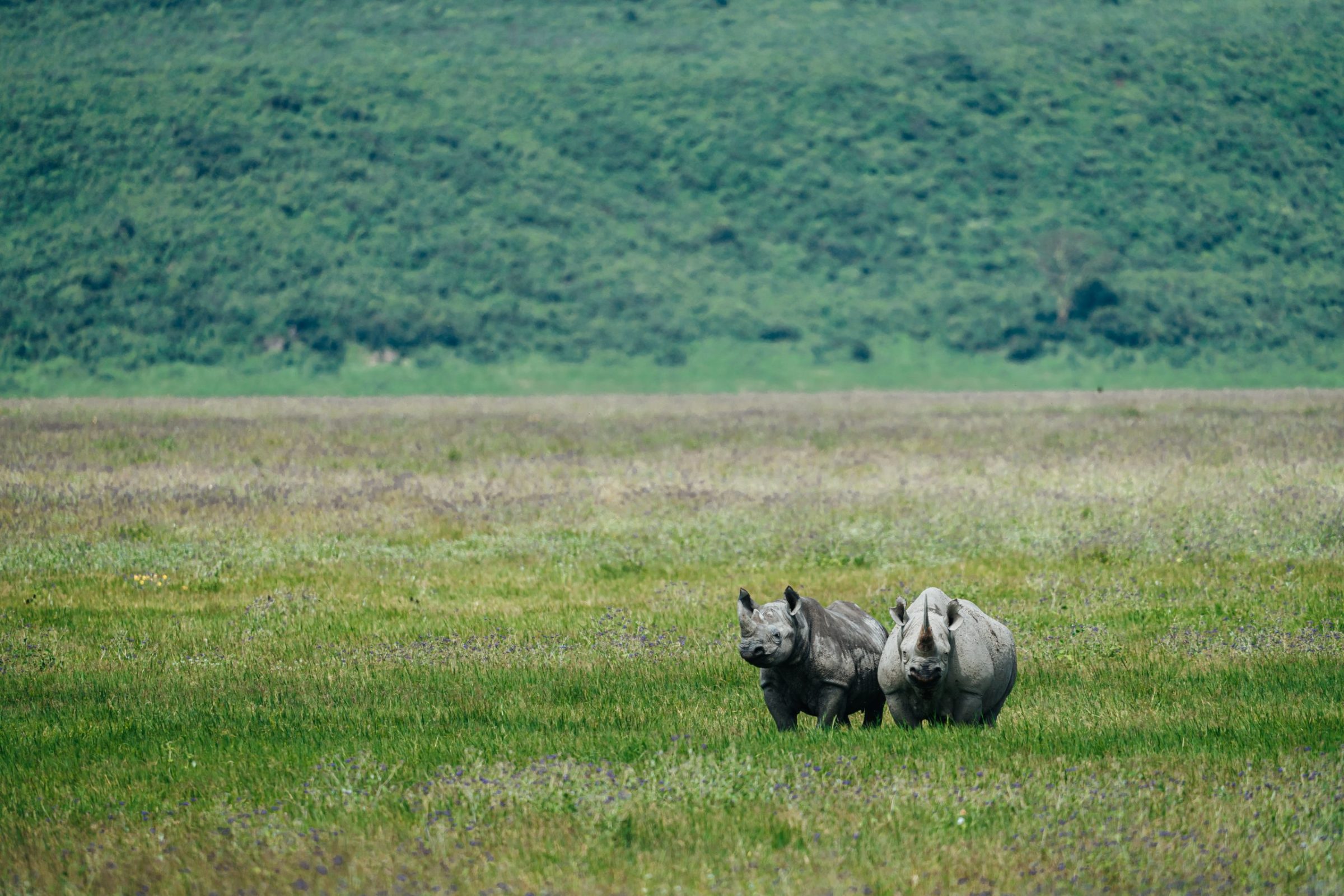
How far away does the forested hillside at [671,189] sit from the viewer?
102 meters

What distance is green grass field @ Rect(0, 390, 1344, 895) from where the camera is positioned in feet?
22.8

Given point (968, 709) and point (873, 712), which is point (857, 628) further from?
point (968, 709)

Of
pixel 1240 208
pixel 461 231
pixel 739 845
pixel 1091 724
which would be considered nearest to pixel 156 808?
pixel 739 845

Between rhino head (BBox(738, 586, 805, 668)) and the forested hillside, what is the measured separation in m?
90.3

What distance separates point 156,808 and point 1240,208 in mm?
116719

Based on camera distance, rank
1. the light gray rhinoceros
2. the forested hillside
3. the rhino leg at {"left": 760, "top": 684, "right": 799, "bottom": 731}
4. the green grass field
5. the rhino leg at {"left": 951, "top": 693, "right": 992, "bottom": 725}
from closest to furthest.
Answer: the green grass field, the light gray rhinoceros, the rhino leg at {"left": 951, "top": 693, "right": 992, "bottom": 725}, the rhino leg at {"left": 760, "top": 684, "right": 799, "bottom": 731}, the forested hillside

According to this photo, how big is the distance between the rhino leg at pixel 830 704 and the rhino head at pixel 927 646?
1.95ft

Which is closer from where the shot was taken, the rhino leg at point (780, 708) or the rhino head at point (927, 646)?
the rhino head at point (927, 646)

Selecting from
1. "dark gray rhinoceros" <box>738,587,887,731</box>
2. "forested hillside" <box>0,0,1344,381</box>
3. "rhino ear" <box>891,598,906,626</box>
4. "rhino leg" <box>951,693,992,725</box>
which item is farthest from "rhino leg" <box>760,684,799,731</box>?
"forested hillside" <box>0,0,1344,381</box>

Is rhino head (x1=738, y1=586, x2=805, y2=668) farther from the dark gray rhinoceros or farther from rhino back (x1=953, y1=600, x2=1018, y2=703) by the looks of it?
rhino back (x1=953, y1=600, x2=1018, y2=703)

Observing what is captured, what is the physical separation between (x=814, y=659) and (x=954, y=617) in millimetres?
933

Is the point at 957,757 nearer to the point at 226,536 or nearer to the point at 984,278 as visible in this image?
the point at 226,536

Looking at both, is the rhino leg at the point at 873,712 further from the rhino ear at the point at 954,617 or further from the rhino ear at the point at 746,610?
the rhino ear at the point at 746,610

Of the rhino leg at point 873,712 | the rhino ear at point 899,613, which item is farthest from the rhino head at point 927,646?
the rhino leg at point 873,712
